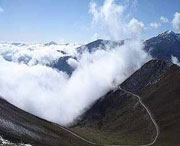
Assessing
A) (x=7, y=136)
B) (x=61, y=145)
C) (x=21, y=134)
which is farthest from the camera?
(x=61, y=145)

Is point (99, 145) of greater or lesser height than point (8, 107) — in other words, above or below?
below

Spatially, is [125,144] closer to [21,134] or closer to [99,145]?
[99,145]

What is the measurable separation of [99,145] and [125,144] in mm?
33912

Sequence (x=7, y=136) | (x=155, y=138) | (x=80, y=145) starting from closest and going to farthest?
(x=7, y=136) → (x=80, y=145) → (x=155, y=138)

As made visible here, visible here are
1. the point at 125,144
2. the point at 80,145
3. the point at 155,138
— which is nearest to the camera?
the point at 80,145

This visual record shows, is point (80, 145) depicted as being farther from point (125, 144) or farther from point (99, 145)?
point (125, 144)

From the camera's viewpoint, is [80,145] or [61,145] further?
[80,145]

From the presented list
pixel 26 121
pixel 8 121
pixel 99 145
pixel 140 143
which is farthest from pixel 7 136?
pixel 140 143

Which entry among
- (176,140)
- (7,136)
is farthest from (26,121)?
(176,140)

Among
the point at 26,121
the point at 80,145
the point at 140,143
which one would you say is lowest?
the point at 140,143

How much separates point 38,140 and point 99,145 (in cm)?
5125

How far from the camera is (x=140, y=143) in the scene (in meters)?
186

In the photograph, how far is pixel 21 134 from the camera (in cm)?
9219

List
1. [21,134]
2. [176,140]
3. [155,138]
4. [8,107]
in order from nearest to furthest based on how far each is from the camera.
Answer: [21,134]
[8,107]
[176,140]
[155,138]
